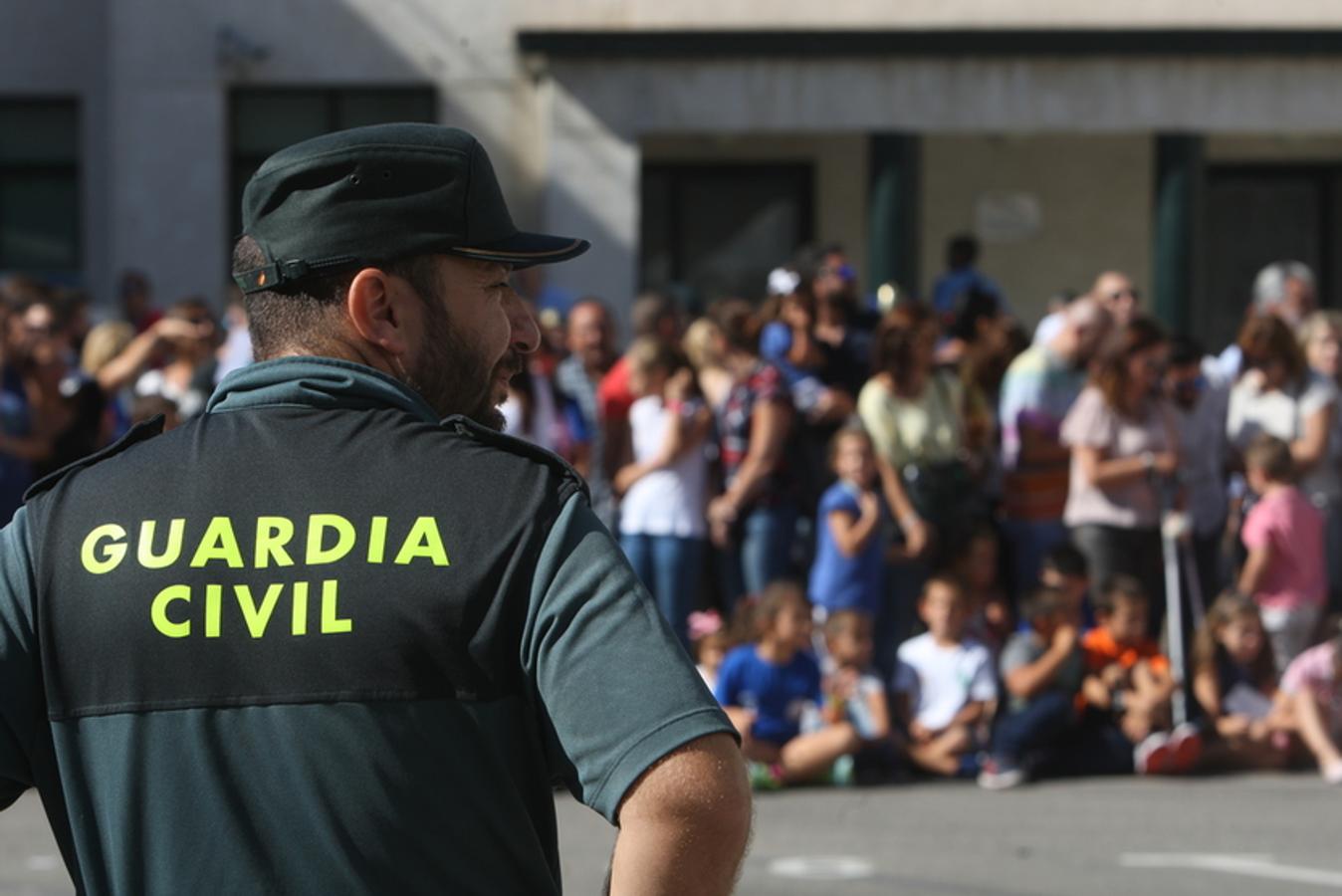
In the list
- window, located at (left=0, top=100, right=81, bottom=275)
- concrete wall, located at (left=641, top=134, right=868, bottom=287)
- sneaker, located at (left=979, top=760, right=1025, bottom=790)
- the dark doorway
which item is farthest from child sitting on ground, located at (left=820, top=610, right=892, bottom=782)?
the dark doorway

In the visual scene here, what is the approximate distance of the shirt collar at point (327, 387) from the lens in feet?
7.39

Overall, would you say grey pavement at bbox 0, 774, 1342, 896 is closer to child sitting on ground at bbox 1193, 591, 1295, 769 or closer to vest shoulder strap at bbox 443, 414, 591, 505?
child sitting on ground at bbox 1193, 591, 1295, 769

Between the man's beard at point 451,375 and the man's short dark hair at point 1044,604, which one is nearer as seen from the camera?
the man's beard at point 451,375

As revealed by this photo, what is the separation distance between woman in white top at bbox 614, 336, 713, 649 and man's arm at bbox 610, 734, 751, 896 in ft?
25.8

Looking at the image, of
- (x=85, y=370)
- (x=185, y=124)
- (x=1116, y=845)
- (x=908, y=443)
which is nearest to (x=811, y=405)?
(x=908, y=443)

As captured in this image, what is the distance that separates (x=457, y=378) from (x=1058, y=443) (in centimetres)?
817

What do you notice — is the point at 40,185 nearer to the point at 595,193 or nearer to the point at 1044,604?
the point at 595,193

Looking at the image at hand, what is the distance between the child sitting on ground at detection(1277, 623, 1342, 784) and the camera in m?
9.67

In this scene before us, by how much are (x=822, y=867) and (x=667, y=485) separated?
2.55m

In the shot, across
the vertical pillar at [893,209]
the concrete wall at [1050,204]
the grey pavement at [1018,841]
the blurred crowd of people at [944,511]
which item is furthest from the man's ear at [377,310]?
the concrete wall at [1050,204]

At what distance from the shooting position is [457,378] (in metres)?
2.33

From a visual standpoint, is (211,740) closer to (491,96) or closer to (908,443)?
(908,443)

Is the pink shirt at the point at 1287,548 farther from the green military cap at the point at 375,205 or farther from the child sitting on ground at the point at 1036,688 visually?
the green military cap at the point at 375,205

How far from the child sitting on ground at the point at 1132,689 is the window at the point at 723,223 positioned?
372 inches
